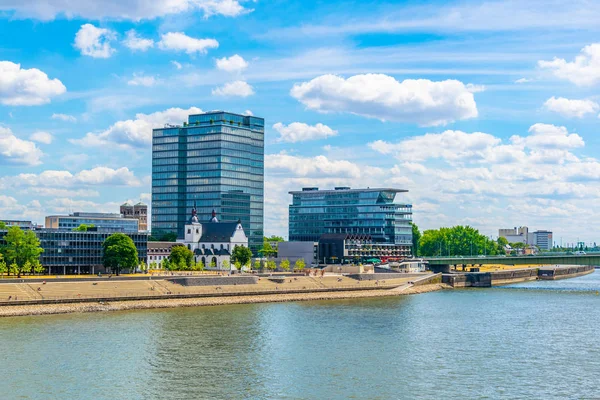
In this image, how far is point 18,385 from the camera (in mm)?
62125

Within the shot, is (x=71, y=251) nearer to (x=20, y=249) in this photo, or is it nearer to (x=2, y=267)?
(x=20, y=249)

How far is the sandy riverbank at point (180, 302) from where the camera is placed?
106125 mm

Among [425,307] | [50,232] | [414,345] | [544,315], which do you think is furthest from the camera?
[50,232]

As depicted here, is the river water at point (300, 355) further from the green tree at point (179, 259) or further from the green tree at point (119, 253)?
the green tree at point (179, 259)

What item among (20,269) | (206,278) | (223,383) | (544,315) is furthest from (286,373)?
(20,269)

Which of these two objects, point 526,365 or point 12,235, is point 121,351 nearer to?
point 526,365

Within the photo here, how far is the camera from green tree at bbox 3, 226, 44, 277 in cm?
14712

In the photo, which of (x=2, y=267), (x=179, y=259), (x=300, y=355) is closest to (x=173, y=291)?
(x=2, y=267)

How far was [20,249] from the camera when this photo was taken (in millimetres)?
148125

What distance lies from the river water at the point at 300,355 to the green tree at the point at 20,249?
149 feet

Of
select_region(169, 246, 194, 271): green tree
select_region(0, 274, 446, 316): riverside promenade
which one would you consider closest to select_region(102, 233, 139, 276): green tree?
select_region(0, 274, 446, 316): riverside promenade

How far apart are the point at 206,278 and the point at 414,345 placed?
59.7 meters

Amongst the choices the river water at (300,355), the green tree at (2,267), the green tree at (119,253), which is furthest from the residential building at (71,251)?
the river water at (300,355)

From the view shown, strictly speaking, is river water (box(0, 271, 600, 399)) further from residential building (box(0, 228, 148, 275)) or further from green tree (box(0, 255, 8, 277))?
residential building (box(0, 228, 148, 275))
